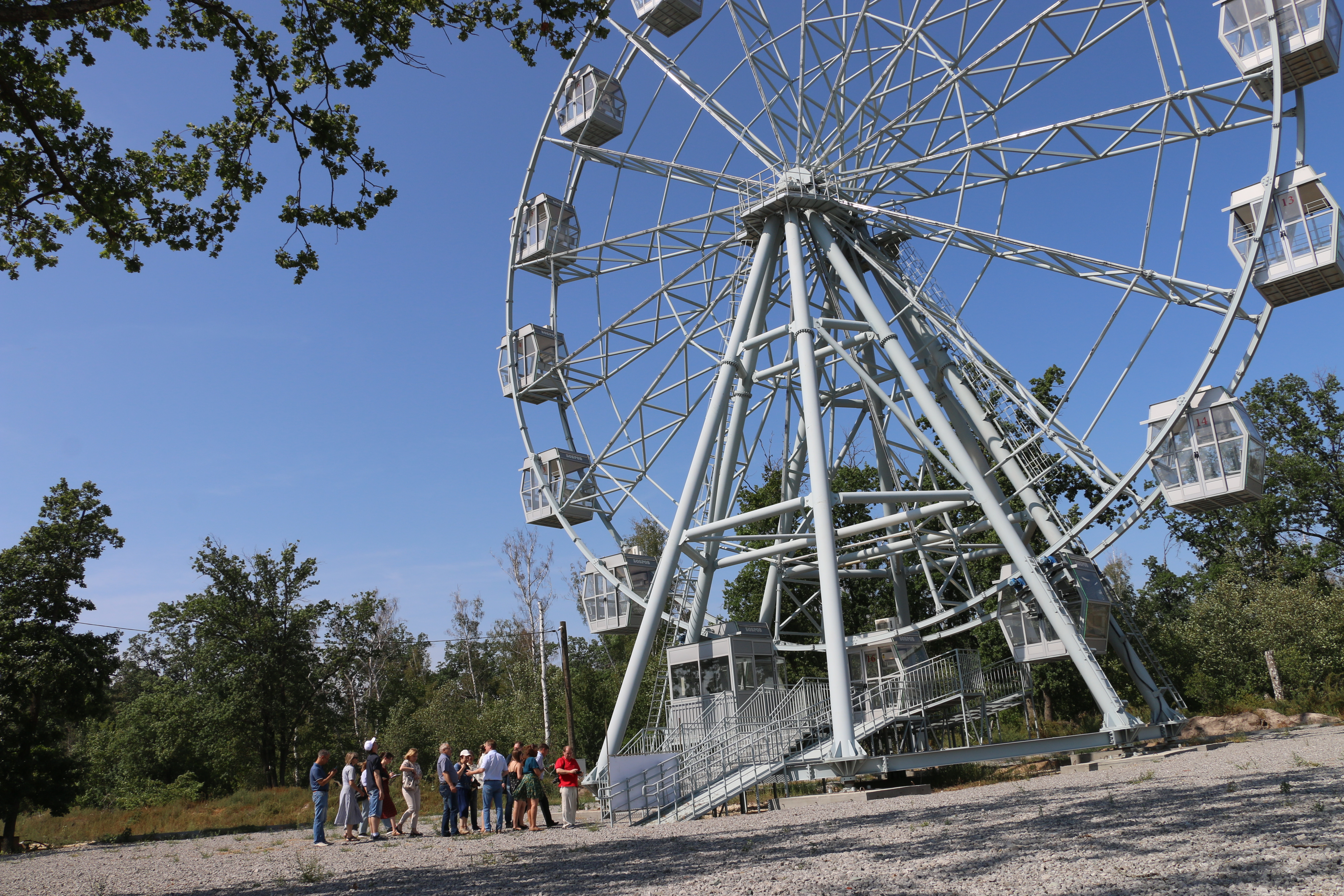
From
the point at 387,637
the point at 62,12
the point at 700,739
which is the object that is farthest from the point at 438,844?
the point at 387,637

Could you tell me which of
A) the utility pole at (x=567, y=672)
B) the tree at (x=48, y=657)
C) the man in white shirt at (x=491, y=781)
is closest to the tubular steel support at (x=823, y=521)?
the man in white shirt at (x=491, y=781)

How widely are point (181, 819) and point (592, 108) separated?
25.3 m

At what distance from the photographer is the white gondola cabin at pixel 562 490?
82.3 feet

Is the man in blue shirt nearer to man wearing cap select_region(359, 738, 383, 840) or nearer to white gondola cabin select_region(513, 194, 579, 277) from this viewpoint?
man wearing cap select_region(359, 738, 383, 840)

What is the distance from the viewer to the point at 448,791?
615 inches

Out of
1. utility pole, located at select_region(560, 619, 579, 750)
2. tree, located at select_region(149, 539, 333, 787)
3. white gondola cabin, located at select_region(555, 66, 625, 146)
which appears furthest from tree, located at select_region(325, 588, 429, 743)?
white gondola cabin, located at select_region(555, 66, 625, 146)

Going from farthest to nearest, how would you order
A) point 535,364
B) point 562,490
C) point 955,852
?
point 535,364, point 562,490, point 955,852

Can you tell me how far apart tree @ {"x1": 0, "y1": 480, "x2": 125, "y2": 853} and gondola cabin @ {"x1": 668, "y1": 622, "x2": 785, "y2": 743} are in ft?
49.3

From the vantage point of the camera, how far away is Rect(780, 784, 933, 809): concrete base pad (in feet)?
53.9

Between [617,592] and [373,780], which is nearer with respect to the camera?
[373,780]

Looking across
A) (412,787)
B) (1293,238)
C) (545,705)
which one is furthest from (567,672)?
(1293,238)

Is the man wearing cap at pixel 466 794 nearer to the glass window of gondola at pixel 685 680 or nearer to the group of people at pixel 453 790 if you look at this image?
the group of people at pixel 453 790

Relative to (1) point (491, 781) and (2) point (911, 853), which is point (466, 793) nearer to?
(1) point (491, 781)

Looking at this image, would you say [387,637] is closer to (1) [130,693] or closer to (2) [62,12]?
(1) [130,693]
